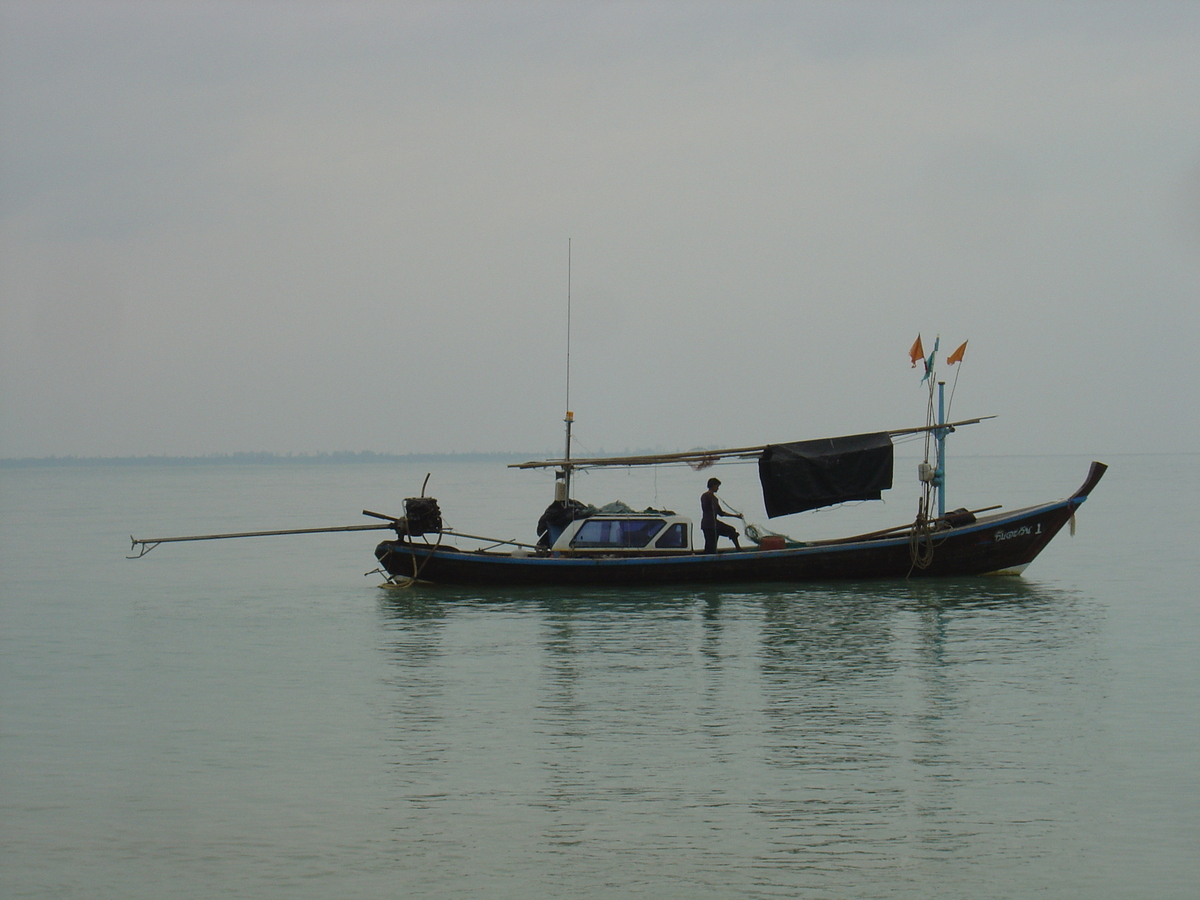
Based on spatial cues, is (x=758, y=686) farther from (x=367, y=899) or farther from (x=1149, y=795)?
(x=367, y=899)

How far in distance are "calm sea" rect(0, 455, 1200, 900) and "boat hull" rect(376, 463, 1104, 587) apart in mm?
611


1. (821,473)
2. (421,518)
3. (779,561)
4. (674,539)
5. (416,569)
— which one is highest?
(821,473)

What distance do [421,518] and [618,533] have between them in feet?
13.7

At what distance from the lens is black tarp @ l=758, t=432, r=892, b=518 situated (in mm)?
26078

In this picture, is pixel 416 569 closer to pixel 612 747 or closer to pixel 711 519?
pixel 711 519

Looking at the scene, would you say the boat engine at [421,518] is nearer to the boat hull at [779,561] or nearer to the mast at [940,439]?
the boat hull at [779,561]

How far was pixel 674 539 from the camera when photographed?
84.4ft

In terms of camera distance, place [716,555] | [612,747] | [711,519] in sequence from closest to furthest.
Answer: [612,747] → [716,555] → [711,519]

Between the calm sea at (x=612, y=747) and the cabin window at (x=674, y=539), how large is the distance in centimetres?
119

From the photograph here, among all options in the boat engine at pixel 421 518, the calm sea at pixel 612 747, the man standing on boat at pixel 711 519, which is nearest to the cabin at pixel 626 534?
the man standing on boat at pixel 711 519

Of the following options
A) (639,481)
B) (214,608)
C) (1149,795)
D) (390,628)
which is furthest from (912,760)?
(639,481)

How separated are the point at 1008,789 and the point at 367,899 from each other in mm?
5893

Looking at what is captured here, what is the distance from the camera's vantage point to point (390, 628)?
22906 mm

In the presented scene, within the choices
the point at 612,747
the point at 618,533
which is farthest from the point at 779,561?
the point at 612,747
